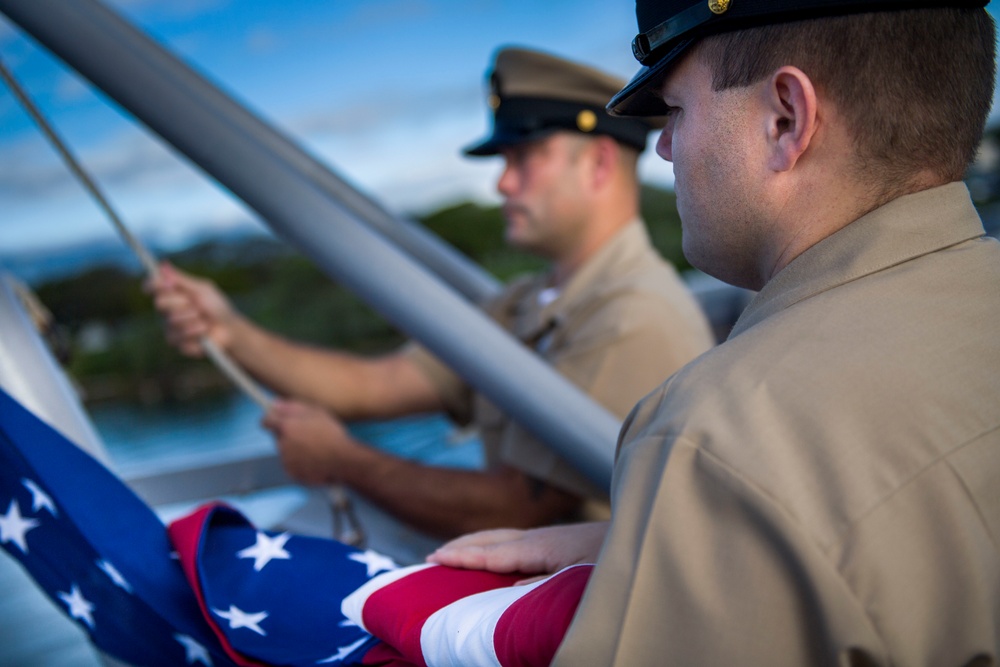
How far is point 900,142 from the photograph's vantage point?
75 centimetres

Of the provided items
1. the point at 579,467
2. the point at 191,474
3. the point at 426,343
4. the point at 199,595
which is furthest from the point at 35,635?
the point at 579,467

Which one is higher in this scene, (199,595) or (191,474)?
(199,595)

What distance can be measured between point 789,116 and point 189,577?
2.94 feet

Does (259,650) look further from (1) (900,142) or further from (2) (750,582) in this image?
(1) (900,142)

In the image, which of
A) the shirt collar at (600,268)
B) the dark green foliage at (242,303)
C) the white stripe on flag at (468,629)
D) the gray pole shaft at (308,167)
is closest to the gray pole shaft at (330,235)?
the gray pole shaft at (308,167)

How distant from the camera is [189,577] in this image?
1.11 meters

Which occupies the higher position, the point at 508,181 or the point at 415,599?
the point at 508,181

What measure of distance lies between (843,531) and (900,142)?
14.1 inches

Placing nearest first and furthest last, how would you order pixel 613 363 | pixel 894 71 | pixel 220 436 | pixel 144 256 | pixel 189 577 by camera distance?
pixel 894 71
pixel 189 577
pixel 613 363
pixel 144 256
pixel 220 436

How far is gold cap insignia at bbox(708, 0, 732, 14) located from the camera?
76cm

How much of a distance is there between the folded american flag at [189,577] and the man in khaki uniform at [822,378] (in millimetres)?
343

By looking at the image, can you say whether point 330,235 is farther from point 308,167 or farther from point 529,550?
point 308,167

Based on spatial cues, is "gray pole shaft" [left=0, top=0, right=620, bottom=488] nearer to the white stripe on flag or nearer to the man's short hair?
the white stripe on flag

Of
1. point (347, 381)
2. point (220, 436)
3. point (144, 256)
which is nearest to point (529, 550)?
point (144, 256)
